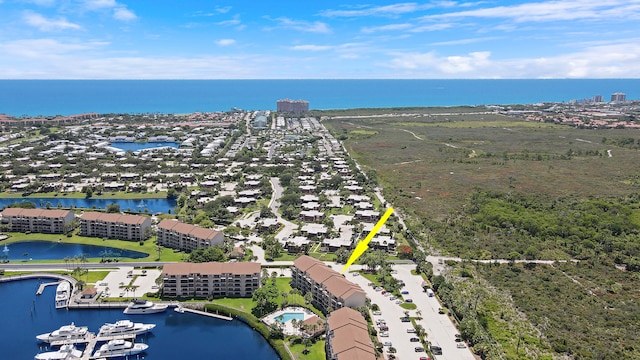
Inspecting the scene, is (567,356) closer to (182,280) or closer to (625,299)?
(625,299)

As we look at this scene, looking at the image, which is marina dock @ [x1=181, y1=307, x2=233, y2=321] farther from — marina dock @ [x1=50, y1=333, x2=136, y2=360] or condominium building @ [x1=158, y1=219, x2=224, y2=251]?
condominium building @ [x1=158, y1=219, x2=224, y2=251]

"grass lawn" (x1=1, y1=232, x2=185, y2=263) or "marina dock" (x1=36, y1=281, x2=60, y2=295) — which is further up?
"grass lawn" (x1=1, y1=232, x2=185, y2=263)

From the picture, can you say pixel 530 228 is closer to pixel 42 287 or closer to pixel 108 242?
pixel 108 242

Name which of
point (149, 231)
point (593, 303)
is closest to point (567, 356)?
point (593, 303)

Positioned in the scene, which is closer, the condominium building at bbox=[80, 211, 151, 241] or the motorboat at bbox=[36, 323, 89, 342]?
the motorboat at bbox=[36, 323, 89, 342]

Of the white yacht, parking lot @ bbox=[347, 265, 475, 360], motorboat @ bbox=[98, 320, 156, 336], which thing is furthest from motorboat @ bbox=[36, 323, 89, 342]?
parking lot @ bbox=[347, 265, 475, 360]

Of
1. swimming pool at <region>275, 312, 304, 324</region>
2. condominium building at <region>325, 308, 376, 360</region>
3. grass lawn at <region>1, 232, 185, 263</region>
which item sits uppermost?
condominium building at <region>325, 308, 376, 360</region>
